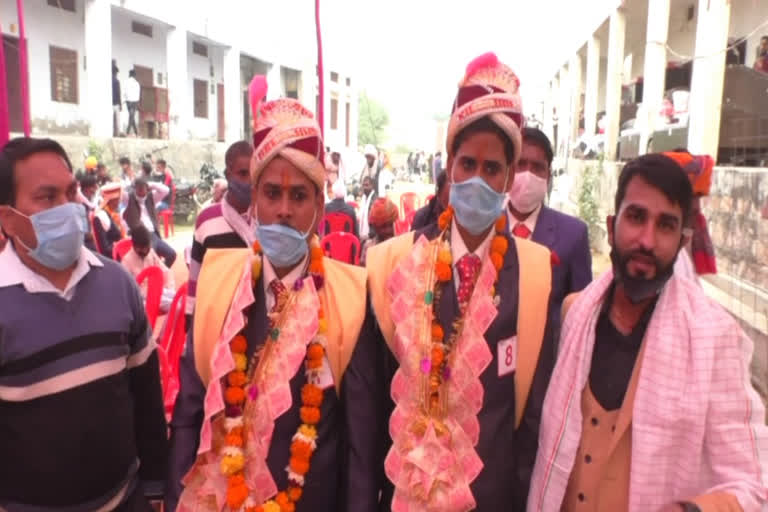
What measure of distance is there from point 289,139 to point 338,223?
4.51m

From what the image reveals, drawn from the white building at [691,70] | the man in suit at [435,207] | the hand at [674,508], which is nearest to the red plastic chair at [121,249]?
the man in suit at [435,207]

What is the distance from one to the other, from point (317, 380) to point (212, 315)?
1.22 feet

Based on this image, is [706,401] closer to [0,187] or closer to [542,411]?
[542,411]

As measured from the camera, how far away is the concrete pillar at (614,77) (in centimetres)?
1457

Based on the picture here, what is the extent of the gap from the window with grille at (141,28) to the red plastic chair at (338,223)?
1567cm

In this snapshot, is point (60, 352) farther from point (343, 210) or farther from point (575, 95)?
point (575, 95)

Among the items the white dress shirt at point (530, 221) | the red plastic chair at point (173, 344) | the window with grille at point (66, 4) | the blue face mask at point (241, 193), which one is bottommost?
the red plastic chair at point (173, 344)

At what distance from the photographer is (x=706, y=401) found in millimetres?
1706

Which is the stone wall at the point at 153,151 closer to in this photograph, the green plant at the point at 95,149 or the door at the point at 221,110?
the green plant at the point at 95,149

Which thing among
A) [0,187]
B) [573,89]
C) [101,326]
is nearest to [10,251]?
[0,187]

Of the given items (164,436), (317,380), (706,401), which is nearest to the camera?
(706,401)

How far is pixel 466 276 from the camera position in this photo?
210 cm

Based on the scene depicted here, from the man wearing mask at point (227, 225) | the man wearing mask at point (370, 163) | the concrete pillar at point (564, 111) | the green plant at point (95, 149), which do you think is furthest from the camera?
the concrete pillar at point (564, 111)

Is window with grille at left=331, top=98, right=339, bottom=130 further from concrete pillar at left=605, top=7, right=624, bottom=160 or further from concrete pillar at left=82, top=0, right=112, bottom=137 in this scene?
concrete pillar at left=605, top=7, right=624, bottom=160
